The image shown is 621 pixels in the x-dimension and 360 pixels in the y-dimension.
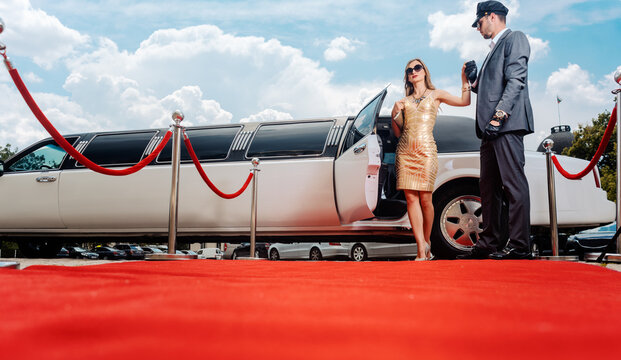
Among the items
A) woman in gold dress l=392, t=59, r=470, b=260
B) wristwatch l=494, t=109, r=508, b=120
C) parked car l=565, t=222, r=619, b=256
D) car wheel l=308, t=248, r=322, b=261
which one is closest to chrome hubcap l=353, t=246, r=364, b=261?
car wheel l=308, t=248, r=322, b=261

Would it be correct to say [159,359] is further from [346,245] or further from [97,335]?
[346,245]

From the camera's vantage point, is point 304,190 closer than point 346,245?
Yes

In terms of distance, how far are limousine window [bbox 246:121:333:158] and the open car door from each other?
403 millimetres

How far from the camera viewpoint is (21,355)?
67 cm

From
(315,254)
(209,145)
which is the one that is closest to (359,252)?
(315,254)

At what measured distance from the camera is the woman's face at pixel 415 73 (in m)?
4.32

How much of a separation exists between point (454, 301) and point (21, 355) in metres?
0.78

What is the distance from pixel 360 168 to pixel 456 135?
1.16 meters

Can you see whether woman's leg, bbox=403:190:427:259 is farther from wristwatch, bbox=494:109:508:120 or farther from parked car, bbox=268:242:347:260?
parked car, bbox=268:242:347:260

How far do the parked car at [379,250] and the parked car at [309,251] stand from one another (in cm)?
31

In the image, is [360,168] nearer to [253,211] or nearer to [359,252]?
[253,211]

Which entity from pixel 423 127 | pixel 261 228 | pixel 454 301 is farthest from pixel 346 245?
pixel 454 301

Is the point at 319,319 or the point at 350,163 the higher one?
the point at 350,163

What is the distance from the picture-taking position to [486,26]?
13.3ft
